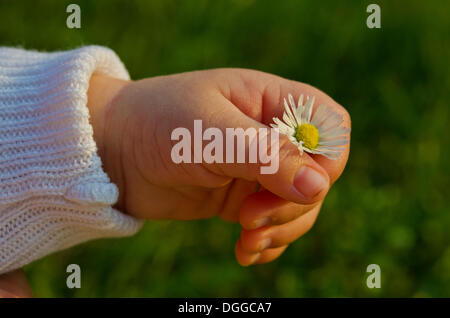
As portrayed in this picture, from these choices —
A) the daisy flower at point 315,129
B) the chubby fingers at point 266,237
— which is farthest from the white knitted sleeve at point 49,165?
the daisy flower at point 315,129

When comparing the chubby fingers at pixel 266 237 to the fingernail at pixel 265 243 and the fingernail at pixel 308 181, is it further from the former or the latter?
the fingernail at pixel 308 181

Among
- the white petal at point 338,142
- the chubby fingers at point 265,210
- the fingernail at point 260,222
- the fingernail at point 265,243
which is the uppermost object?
the white petal at point 338,142

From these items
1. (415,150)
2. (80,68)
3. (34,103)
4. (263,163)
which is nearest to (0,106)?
(34,103)

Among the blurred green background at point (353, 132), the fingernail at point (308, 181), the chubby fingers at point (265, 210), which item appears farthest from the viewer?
the blurred green background at point (353, 132)

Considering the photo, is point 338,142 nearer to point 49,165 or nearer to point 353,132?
point 49,165
